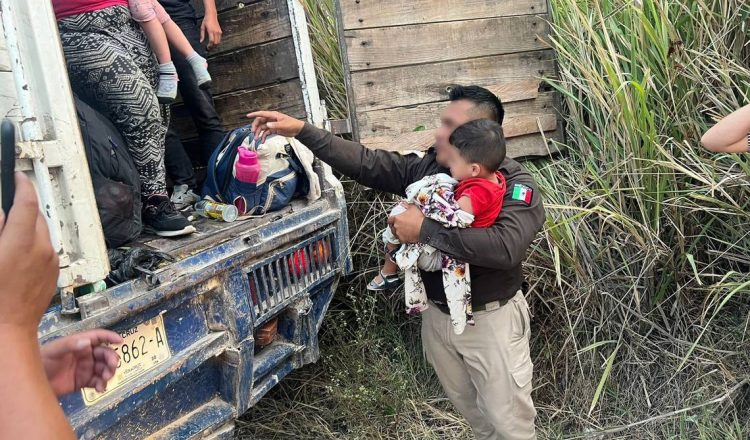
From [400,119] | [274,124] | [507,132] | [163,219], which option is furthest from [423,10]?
[163,219]

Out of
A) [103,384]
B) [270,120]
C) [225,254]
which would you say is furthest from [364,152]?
[103,384]

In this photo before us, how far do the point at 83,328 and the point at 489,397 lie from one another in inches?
54.8

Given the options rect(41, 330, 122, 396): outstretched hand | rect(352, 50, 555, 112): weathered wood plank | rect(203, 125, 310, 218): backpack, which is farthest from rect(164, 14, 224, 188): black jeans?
rect(41, 330, 122, 396): outstretched hand

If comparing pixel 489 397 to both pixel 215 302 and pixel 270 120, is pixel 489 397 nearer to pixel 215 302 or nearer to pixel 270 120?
pixel 215 302

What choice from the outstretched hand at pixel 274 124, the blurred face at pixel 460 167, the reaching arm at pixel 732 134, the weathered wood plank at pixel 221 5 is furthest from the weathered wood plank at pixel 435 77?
the reaching arm at pixel 732 134

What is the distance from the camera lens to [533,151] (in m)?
3.53

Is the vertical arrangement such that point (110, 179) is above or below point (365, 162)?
above

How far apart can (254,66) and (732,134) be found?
217cm

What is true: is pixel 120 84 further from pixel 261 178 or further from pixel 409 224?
pixel 409 224

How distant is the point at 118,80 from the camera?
Answer: 2.13 metres

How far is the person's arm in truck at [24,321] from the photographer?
74 centimetres

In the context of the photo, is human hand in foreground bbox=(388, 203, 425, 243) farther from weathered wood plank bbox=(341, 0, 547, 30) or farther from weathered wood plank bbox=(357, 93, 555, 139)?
weathered wood plank bbox=(341, 0, 547, 30)

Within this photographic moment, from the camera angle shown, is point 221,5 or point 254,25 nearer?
point 254,25

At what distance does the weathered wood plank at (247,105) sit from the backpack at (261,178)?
30 cm
